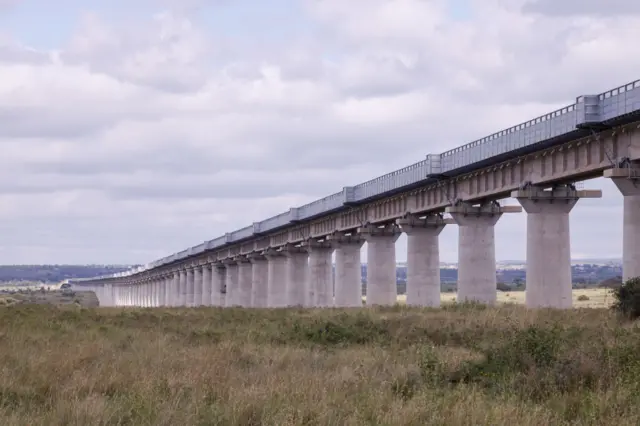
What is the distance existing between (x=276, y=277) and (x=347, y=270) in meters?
22.2

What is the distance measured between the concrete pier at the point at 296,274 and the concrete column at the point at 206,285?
40347mm

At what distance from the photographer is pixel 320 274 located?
9219 cm

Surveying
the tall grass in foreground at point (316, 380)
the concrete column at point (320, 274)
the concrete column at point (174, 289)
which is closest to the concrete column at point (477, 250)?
the tall grass in foreground at point (316, 380)

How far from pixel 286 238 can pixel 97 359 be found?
278 feet

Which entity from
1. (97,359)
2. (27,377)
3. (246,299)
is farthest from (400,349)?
(246,299)

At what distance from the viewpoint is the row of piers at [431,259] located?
48.3 m

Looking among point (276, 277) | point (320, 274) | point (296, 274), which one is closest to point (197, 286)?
point (276, 277)

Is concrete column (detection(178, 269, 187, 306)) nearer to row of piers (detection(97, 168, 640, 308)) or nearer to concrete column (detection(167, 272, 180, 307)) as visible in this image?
concrete column (detection(167, 272, 180, 307))

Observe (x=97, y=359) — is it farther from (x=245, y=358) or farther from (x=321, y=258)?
(x=321, y=258)

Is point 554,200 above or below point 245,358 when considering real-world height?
above

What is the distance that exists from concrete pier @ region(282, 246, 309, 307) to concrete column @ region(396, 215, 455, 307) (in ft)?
96.4

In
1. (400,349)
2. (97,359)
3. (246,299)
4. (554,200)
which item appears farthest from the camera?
(246,299)

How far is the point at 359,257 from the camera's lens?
8600 centimetres

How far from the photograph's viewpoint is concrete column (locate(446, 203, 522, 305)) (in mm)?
56750
